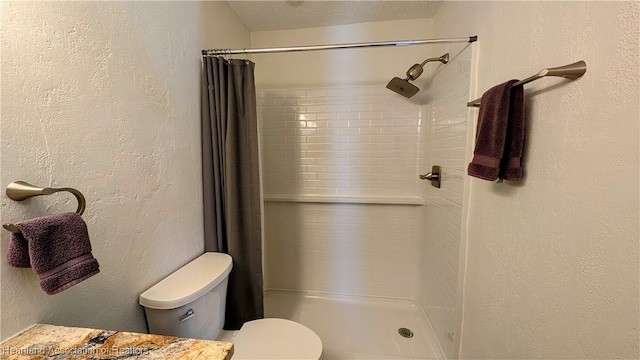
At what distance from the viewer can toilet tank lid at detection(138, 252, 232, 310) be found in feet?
3.14

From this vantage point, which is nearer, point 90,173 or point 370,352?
point 90,173

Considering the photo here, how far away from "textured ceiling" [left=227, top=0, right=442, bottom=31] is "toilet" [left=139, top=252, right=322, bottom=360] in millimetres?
1628

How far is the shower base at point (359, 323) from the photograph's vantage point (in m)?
1.64

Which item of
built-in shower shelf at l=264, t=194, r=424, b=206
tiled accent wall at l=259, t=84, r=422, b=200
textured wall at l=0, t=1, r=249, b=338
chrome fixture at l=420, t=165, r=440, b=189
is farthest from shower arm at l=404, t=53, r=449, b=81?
textured wall at l=0, t=1, r=249, b=338

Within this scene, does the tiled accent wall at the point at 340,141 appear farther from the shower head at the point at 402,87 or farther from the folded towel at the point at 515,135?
the folded towel at the point at 515,135

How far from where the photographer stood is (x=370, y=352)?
1.63m

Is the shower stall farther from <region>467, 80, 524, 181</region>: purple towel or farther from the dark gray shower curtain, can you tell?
<region>467, 80, 524, 181</region>: purple towel

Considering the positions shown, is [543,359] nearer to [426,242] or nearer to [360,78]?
[426,242]

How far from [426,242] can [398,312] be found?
60 cm

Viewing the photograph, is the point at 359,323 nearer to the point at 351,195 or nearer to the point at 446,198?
the point at 351,195

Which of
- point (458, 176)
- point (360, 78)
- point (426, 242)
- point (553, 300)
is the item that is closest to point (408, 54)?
point (360, 78)

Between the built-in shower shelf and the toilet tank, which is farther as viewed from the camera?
the built-in shower shelf

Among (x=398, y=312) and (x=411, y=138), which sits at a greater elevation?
(x=411, y=138)

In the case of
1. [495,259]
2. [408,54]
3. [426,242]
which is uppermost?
[408,54]
